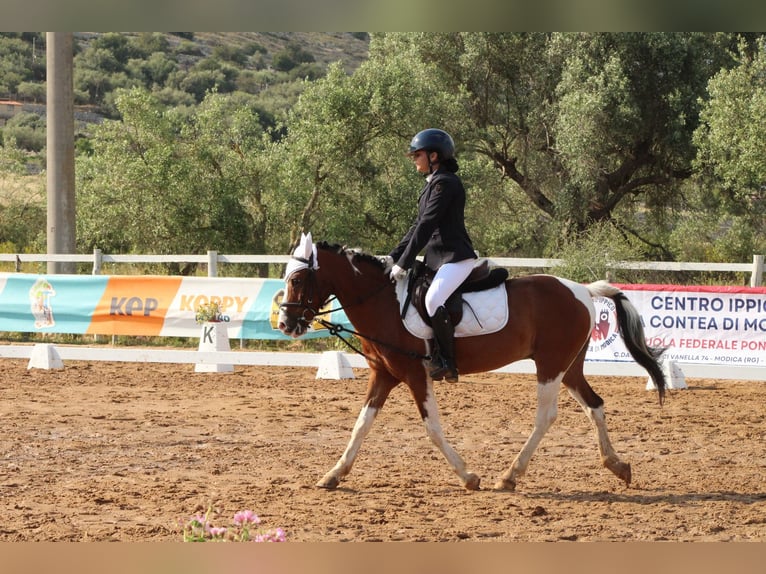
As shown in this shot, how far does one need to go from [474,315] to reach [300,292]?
1328 millimetres

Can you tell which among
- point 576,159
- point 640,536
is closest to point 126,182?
point 576,159

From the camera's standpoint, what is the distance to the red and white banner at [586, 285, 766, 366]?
13.5m

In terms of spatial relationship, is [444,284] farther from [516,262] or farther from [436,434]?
[516,262]

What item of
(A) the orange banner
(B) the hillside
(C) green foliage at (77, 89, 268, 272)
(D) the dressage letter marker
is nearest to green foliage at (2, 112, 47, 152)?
(B) the hillside

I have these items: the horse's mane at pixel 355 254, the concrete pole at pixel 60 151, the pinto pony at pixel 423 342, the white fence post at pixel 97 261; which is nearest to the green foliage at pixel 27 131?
the concrete pole at pixel 60 151

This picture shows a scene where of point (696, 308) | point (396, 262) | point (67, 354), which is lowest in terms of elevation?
point (67, 354)

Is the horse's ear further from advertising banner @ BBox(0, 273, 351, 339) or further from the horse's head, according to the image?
advertising banner @ BBox(0, 273, 351, 339)

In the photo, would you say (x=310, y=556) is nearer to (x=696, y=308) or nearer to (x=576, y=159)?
(x=696, y=308)

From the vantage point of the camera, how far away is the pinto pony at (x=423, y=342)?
6852 mm

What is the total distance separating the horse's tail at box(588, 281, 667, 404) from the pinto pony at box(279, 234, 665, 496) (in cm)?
23

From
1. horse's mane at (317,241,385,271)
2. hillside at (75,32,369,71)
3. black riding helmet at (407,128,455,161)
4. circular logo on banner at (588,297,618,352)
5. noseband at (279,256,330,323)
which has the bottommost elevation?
circular logo on banner at (588,297,618,352)

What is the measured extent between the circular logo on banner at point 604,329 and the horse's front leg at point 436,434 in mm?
7553

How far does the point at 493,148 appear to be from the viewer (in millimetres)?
27047

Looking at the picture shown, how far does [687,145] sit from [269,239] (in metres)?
11.5
